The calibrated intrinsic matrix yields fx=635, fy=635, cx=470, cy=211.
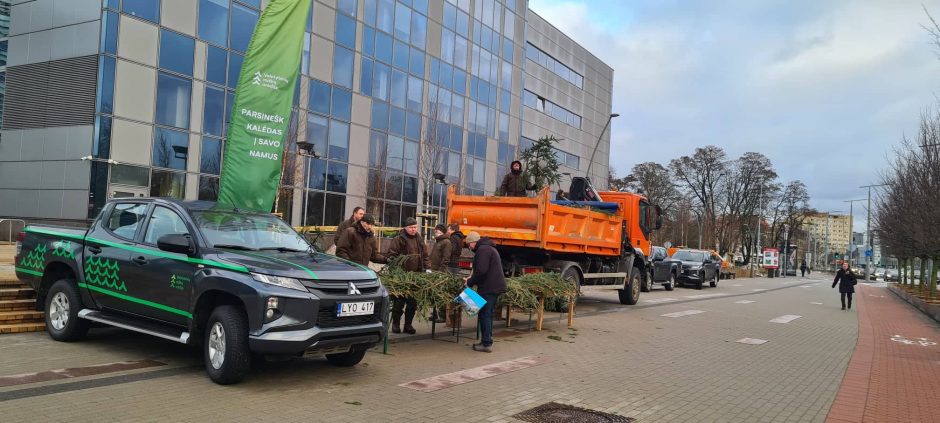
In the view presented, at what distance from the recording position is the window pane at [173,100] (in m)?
22.8

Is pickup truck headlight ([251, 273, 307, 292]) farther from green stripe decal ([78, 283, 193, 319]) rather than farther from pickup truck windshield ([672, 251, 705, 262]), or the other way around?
pickup truck windshield ([672, 251, 705, 262])

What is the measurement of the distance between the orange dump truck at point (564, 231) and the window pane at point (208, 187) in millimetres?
14173

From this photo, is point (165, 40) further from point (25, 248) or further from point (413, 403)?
point (413, 403)

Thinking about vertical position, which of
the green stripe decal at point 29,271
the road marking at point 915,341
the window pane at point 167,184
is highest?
the window pane at point 167,184

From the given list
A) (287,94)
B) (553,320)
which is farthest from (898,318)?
(287,94)

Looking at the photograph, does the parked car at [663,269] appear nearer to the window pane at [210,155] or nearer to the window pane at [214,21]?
the window pane at [210,155]

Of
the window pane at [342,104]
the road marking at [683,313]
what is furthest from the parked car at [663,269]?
the window pane at [342,104]

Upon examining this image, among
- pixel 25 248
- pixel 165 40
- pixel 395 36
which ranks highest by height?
pixel 395 36

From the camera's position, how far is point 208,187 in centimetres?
2466

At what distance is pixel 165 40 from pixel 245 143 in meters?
15.3

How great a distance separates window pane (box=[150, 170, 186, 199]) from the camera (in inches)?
891

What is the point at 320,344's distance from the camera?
19.3 ft

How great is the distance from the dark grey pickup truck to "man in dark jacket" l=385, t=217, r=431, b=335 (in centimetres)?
237

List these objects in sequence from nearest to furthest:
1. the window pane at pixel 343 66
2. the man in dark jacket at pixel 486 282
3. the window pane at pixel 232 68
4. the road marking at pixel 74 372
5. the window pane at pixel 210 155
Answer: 1. the road marking at pixel 74 372
2. the man in dark jacket at pixel 486 282
3. the window pane at pixel 210 155
4. the window pane at pixel 232 68
5. the window pane at pixel 343 66
